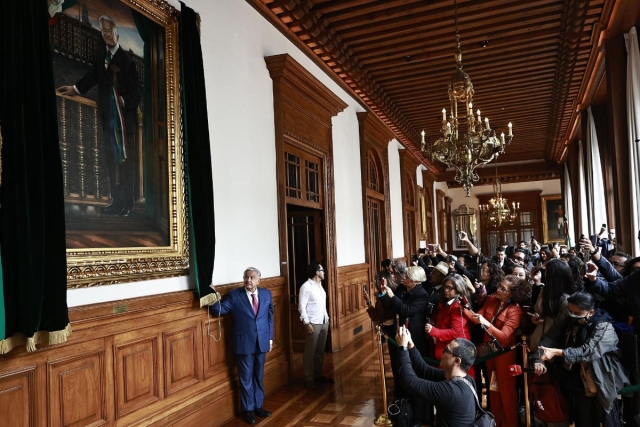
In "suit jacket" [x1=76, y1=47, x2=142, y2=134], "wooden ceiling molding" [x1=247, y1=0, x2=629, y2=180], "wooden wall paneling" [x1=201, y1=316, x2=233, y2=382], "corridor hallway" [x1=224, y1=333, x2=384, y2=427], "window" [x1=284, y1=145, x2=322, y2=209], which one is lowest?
"corridor hallway" [x1=224, y1=333, x2=384, y2=427]

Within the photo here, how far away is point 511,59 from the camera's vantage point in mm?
9133

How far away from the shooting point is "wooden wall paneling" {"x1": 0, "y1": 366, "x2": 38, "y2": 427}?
3.13 metres

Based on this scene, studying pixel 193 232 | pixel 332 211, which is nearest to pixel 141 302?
pixel 193 232

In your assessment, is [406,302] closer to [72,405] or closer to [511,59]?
[72,405]

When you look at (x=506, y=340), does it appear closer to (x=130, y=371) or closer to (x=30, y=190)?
(x=130, y=371)

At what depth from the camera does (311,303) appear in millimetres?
6699

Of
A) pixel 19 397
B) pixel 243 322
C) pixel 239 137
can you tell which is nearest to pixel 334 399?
pixel 243 322

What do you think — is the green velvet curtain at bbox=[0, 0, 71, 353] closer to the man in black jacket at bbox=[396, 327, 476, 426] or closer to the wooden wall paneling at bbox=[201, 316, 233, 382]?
the wooden wall paneling at bbox=[201, 316, 233, 382]

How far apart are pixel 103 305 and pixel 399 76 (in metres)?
7.59

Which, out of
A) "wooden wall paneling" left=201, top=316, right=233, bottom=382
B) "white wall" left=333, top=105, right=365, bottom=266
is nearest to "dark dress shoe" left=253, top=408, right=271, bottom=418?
"wooden wall paneling" left=201, top=316, right=233, bottom=382

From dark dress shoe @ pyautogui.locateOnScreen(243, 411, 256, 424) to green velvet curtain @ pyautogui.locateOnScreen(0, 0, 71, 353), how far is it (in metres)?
2.46

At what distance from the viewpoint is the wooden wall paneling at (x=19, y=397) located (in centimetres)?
313

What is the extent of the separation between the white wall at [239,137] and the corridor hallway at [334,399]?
1.52 metres

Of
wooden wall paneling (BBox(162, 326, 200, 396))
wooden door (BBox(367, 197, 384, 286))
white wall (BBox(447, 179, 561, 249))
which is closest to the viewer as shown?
wooden wall paneling (BBox(162, 326, 200, 396))
